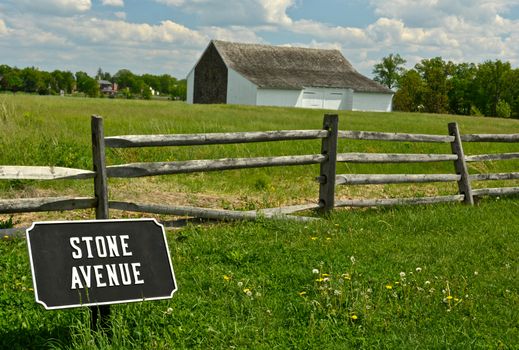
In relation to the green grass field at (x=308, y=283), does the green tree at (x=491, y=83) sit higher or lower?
higher

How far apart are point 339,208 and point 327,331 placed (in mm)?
5081

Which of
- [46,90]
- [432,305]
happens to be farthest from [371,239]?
[46,90]

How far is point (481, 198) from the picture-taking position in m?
10.9

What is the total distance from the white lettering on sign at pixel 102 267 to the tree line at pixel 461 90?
69.1m

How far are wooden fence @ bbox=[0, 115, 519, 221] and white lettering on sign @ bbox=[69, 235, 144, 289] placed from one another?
102 inches

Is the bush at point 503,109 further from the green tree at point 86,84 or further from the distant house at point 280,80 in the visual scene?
the green tree at point 86,84

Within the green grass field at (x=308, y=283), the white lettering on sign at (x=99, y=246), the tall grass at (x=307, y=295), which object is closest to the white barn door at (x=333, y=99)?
the green grass field at (x=308, y=283)

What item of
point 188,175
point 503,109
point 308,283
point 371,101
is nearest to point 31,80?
point 371,101

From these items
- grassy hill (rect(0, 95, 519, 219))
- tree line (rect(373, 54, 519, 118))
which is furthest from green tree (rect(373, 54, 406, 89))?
grassy hill (rect(0, 95, 519, 219))

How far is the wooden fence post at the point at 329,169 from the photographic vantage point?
8.70 m

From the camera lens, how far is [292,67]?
57.6 metres

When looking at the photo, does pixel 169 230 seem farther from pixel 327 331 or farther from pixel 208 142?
pixel 327 331

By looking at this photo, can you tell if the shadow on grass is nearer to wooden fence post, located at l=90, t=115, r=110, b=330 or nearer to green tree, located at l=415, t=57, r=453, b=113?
wooden fence post, located at l=90, t=115, r=110, b=330

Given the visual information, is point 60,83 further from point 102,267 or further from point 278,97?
point 102,267
